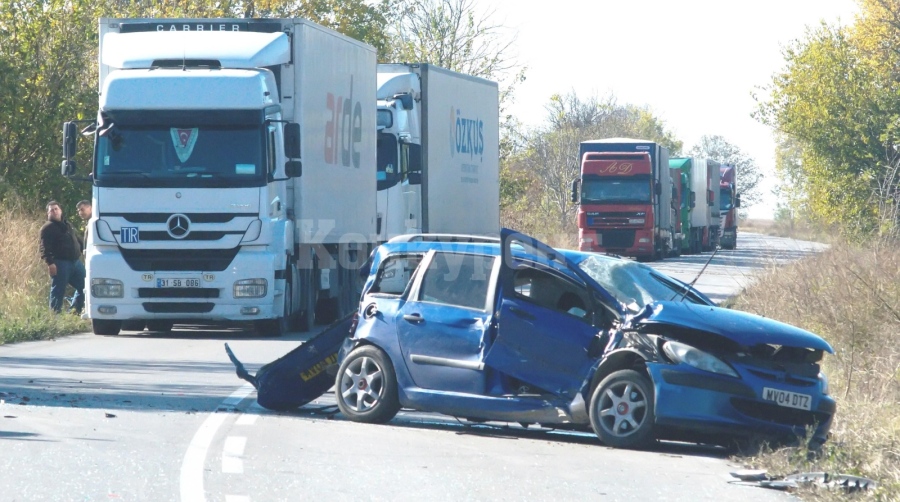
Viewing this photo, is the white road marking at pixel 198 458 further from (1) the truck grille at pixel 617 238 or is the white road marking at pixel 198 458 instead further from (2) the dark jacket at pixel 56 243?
(1) the truck grille at pixel 617 238

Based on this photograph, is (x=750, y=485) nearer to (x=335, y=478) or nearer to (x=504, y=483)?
(x=504, y=483)

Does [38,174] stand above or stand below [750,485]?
above

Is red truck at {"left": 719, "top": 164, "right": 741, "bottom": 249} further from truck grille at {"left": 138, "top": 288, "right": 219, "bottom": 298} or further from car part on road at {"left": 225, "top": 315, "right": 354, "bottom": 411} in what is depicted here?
car part on road at {"left": 225, "top": 315, "right": 354, "bottom": 411}

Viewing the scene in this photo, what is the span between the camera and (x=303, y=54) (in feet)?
58.3

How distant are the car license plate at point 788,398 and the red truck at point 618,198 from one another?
31.2 meters

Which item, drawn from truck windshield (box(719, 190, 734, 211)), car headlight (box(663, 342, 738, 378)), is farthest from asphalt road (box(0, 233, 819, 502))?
truck windshield (box(719, 190, 734, 211))

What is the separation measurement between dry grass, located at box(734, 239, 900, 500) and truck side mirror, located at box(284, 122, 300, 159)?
6363mm

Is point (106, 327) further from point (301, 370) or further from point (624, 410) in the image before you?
point (624, 410)

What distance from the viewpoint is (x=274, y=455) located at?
28.1 ft

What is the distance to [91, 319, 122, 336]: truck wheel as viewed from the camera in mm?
18000

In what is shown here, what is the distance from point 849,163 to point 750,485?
29.5 metres

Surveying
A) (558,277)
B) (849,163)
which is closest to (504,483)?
(558,277)

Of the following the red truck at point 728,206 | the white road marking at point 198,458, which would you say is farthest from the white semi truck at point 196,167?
the red truck at point 728,206

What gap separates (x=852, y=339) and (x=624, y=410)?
4.69 meters
